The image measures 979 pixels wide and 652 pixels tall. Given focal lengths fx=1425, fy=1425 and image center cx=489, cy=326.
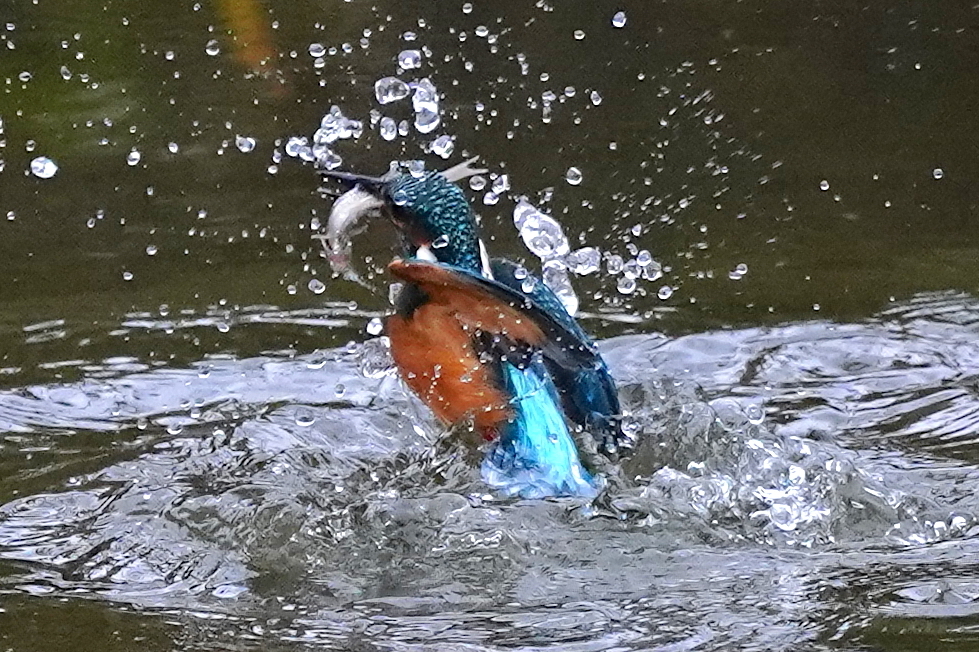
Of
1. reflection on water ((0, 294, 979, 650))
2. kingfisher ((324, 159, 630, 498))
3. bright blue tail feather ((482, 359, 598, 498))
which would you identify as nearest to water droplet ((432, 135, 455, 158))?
reflection on water ((0, 294, 979, 650))

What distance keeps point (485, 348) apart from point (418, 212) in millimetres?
268

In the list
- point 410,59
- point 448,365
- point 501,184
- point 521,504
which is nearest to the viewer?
point 521,504

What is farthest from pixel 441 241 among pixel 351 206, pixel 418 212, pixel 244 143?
pixel 244 143

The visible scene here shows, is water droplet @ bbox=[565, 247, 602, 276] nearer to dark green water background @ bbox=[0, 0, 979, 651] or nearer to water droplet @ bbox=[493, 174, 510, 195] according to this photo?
dark green water background @ bbox=[0, 0, 979, 651]

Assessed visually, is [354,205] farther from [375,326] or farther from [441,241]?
[375,326]

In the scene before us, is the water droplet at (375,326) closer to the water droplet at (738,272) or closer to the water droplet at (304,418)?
the water droplet at (304,418)

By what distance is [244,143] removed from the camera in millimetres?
4465

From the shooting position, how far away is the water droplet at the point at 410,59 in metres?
5.00

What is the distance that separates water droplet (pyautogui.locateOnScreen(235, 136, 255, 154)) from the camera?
443 cm

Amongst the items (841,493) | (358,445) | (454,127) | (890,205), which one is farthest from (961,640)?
(454,127)

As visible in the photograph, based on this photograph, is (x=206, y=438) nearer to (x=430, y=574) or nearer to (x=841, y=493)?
(x=430, y=574)

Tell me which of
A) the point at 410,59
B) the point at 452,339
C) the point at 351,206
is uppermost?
the point at 410,59

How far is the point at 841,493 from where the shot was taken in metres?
2.36

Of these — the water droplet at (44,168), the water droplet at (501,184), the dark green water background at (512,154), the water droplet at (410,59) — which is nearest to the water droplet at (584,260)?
the dark green water background at (512,154)
